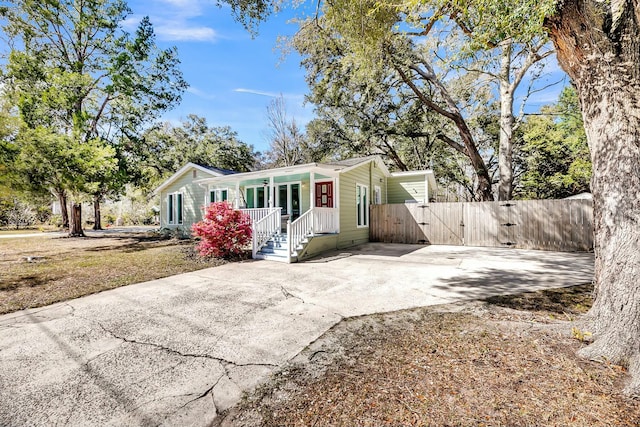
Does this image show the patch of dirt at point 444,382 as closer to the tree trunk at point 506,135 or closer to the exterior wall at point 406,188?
the exterior wall at point 406,188

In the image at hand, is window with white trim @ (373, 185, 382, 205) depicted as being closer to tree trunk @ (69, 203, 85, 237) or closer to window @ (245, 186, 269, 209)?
window @ (245, 186, 269, 209)

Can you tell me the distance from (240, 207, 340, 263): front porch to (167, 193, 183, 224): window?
24.8 feet

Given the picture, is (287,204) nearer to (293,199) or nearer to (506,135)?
(293,199)

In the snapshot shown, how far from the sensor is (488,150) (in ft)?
70.0

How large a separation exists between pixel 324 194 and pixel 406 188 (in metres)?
5.50

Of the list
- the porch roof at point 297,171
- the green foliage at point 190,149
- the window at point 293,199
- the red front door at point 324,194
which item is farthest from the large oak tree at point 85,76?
the red front door at point 324,194

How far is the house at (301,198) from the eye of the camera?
8961 millimetres

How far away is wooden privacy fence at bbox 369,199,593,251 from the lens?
30.9 ft

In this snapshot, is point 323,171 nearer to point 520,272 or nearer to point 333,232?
point 333,232

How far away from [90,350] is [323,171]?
759 centimetres

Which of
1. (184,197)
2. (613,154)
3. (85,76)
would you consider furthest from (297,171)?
(85,76)

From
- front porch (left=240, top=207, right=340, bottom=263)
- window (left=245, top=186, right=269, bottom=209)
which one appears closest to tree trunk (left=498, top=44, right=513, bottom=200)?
front porch (left=240, top=207, right=340, bottom=263)

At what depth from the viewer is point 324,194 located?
1130cm

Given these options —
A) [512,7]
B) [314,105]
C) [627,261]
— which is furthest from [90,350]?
[314,105]
